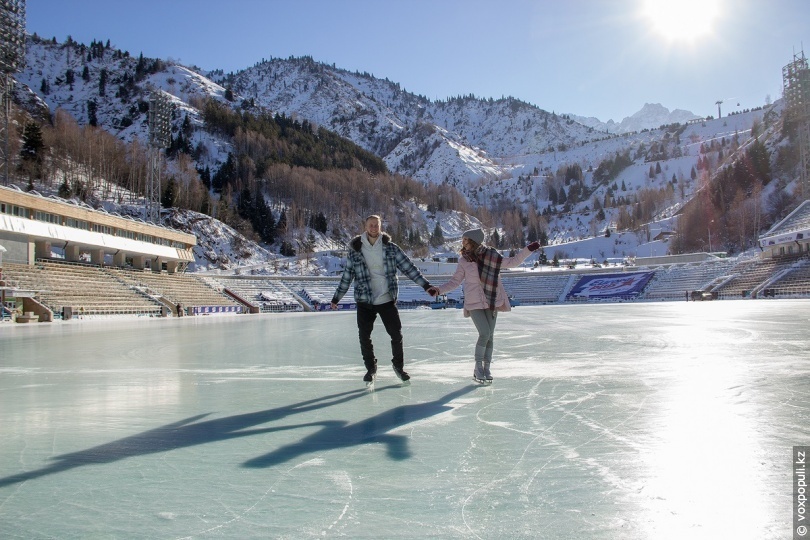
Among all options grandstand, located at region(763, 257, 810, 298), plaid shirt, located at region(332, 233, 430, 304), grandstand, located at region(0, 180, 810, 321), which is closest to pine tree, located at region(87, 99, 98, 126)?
grandstand, located at region(0, 180, 810, 321)

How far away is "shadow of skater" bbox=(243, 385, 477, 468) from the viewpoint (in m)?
2.39

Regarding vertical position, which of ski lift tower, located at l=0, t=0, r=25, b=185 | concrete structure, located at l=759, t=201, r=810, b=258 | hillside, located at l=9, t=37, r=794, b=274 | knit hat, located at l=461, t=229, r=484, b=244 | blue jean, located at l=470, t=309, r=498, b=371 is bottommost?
blue jean, located at l=470, t=309, r=498, b=371

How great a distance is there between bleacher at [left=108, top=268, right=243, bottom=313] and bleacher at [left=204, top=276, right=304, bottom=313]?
2.27 m

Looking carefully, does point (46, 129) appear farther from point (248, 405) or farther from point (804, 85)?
point (804, 85)

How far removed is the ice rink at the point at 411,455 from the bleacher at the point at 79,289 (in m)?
23.3

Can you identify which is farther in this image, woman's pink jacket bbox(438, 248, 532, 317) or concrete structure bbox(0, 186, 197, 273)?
concrete structure bbox(0, 186, 197, 273)

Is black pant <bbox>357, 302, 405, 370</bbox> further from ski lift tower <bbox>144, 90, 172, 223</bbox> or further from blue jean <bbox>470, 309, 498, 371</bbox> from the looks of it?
ski lift tower <bbox>144, 90, 172, 223</bbox>

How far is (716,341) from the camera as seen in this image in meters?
7.57

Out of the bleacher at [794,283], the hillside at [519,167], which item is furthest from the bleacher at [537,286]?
the hillside at [519,167]

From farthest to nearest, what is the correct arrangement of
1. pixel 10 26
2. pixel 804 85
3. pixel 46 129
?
pixel 46 129 < pixel 804 85 < pixel 10 26

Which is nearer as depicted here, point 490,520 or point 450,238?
point 490,520

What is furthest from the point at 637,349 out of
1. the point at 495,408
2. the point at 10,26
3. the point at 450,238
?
the point at 450,238

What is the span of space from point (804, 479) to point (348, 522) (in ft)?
5.70

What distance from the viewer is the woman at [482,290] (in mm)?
4426
